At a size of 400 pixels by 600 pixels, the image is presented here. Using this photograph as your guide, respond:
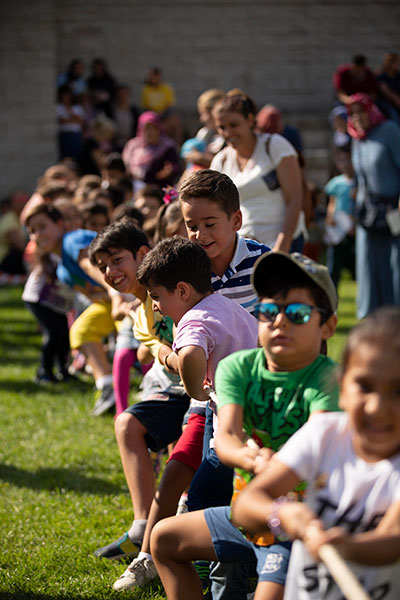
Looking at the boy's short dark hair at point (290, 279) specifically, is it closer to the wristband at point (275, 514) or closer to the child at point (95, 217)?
the wristband at point (275, 514)

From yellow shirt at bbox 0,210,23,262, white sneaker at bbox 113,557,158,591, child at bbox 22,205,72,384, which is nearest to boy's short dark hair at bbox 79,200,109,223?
child at bbox 22,205,72,384

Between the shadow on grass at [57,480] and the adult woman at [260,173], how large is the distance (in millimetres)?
1798

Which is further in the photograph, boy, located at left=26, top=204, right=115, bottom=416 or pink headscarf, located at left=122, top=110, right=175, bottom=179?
pink headscarf, located at left=122, top=110, right=175, bottom=179

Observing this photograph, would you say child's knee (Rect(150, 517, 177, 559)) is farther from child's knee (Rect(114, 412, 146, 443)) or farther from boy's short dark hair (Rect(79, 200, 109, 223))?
boy's short dark hair (Rect(79, 200, 109, 223))

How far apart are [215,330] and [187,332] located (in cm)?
12

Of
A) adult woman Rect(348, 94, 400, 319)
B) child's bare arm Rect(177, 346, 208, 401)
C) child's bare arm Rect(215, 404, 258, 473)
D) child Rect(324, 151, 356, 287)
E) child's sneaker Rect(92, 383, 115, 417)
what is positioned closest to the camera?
child's bare arm Rect(215, 404, 258, 473)

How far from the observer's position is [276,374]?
2691 mm

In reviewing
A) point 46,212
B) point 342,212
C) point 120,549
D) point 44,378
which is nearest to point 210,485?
point 120,549

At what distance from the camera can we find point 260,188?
5.85 meters

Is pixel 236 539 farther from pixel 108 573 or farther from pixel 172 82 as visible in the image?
pixel 172 82

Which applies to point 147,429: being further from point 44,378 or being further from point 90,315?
point 44,378

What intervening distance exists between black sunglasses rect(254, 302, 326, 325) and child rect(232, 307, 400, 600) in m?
0.34

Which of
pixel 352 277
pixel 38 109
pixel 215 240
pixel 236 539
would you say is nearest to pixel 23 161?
pixel 38 109

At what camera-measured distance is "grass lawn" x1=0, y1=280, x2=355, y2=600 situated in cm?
399
